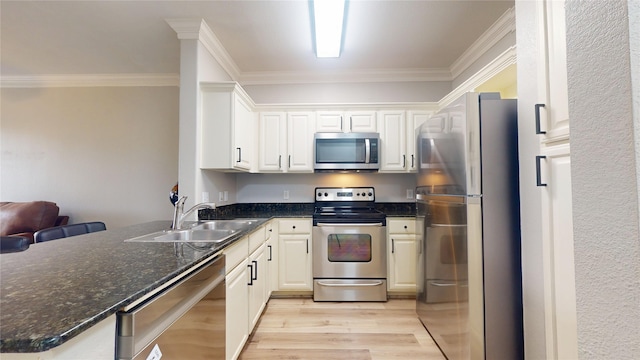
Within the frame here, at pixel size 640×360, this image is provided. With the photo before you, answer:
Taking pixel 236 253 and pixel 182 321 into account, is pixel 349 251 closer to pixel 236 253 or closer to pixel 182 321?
pixel 236 253

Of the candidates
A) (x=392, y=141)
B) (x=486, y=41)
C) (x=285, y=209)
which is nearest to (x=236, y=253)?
(x=285, y=209)

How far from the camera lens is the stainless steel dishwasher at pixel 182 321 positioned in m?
0.75

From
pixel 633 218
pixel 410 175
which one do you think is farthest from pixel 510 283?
pixel 410 175

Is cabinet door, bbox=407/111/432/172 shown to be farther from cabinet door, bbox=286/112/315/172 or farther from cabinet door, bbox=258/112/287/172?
cabinet door, bbox=258/112/287/172

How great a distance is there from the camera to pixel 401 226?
9.20 feet

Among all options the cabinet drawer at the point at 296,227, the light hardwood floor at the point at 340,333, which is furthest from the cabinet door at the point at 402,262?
the cabinet drawer at the point at 296,227

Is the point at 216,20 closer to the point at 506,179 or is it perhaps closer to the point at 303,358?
the point at 506,179

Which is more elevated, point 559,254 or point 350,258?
point 559,254

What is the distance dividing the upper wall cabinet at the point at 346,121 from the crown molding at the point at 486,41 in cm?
115

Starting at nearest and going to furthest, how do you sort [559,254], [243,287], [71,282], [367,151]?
[71,282], [559,254], [243,287], [367,151]

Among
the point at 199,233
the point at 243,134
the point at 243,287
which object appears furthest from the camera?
the point at 243,134

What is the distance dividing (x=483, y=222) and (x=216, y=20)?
8.60 ft

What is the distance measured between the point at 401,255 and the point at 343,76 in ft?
7.58

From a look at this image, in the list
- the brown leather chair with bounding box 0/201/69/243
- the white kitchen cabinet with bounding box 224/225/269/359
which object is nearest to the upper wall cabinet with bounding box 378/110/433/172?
the white kitchen cabinet with bounding box 224/225/269/359
